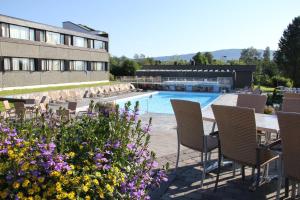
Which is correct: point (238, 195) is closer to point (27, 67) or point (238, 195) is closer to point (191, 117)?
point (191, 117)

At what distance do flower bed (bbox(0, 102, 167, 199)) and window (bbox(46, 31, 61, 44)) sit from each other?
26.5 m

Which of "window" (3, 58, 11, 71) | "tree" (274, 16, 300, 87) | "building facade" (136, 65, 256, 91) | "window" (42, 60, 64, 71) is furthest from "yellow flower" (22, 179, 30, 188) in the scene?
"tree" (274, 16, 300, 87)

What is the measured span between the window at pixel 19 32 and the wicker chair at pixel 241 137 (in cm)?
2322

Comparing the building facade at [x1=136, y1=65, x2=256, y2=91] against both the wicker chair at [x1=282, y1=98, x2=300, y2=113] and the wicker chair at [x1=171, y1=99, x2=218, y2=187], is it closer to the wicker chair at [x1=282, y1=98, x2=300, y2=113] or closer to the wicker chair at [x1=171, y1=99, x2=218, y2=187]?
the wicker chair at [x1=282, y1=98, x2=300, y2=113]

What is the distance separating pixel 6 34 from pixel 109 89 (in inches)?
331

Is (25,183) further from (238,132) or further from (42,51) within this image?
(42,51)

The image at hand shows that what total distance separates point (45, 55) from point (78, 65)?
18.9 feet

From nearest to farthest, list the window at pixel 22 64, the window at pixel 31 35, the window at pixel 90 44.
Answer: the window at pixel 22 64 < the window at pixel 31 35 < the window at pixel 90 44

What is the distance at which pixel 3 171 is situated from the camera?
7.81 feet

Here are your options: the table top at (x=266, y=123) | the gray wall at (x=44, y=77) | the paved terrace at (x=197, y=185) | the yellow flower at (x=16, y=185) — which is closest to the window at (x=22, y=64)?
the gray wall at (x=44, y=77)

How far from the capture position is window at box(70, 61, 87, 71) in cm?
3161

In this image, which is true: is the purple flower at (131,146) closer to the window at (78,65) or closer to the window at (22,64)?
the window at (22,64)

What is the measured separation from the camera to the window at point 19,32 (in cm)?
2422

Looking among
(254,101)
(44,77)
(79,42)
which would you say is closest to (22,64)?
(44,77)
